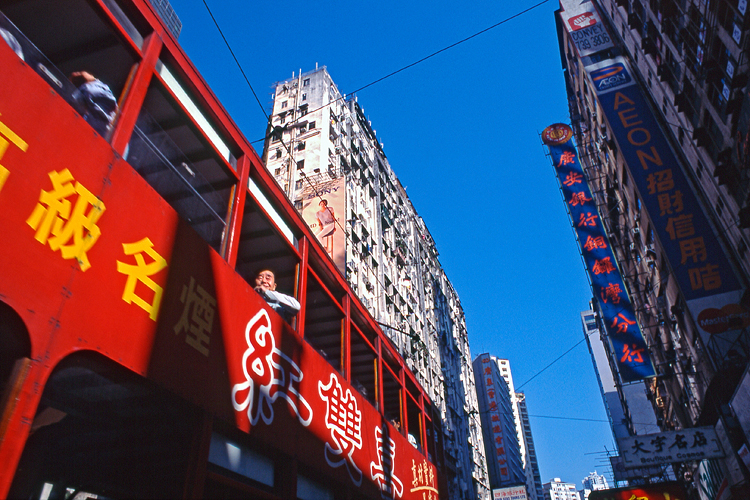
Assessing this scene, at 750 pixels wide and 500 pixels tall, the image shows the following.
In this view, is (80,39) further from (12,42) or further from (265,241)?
(265,241)

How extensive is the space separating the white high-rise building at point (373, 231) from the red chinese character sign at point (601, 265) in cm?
933

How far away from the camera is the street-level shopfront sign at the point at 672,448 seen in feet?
40.6

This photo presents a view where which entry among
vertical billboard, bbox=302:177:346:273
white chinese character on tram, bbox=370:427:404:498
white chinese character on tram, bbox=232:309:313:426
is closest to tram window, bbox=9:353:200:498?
white chinese character on tram, bbox=232:309:313:426

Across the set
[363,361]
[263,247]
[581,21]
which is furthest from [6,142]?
[581,21]

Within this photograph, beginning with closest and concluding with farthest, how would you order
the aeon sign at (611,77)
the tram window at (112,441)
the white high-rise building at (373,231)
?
the tram window at (112,441) < the aeon sign at (611,77) < the white high-rise building at (373,231)

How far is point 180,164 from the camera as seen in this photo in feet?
16.6

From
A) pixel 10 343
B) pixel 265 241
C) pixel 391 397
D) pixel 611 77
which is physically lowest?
pixel 10 343

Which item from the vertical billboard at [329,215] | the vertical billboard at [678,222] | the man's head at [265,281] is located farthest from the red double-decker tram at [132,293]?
the vertical billboard at [329,215]

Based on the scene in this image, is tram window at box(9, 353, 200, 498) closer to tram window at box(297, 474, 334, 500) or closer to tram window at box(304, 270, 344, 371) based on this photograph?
tram window at box(297, 474, 334, 500)

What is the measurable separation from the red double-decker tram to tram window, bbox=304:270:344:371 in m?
1.91

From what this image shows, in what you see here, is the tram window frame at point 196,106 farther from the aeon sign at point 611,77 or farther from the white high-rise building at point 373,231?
the aeon sign at point 611,77

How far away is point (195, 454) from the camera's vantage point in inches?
163

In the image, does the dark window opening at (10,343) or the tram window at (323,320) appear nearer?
the dark window opening at (10,343)

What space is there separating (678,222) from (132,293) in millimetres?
15652
